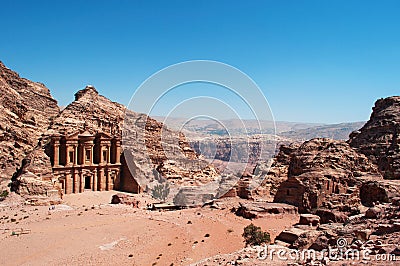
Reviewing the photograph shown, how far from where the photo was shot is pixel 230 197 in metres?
32.4

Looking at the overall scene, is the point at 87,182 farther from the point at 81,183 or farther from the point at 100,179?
the point at 81,183

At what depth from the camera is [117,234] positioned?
21.4 metres

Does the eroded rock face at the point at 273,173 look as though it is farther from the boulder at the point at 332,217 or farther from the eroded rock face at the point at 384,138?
the boulder at the point at 332,217

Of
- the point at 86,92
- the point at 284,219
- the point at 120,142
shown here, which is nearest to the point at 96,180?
the point at 120,142

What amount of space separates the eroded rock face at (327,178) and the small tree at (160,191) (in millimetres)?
17283

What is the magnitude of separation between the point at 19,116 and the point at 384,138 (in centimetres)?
3957

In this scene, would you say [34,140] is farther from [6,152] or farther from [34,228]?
[34,228]

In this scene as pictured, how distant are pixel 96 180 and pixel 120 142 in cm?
586

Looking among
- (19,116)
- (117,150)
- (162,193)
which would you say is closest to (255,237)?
(162,193)

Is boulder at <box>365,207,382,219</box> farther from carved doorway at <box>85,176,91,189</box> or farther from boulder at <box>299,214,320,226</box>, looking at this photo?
carved doorway at <box>85,176,91,189</box>

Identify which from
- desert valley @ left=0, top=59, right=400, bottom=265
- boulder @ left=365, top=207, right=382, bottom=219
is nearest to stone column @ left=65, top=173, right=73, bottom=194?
desert valley @ left=0, top=59, right=400, bottom=265

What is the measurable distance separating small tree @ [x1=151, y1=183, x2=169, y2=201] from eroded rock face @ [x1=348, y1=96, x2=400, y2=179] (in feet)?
71.5

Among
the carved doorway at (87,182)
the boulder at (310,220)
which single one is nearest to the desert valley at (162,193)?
the boulder at (310,220)

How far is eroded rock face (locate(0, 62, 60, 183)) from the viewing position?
3566 centimetres
